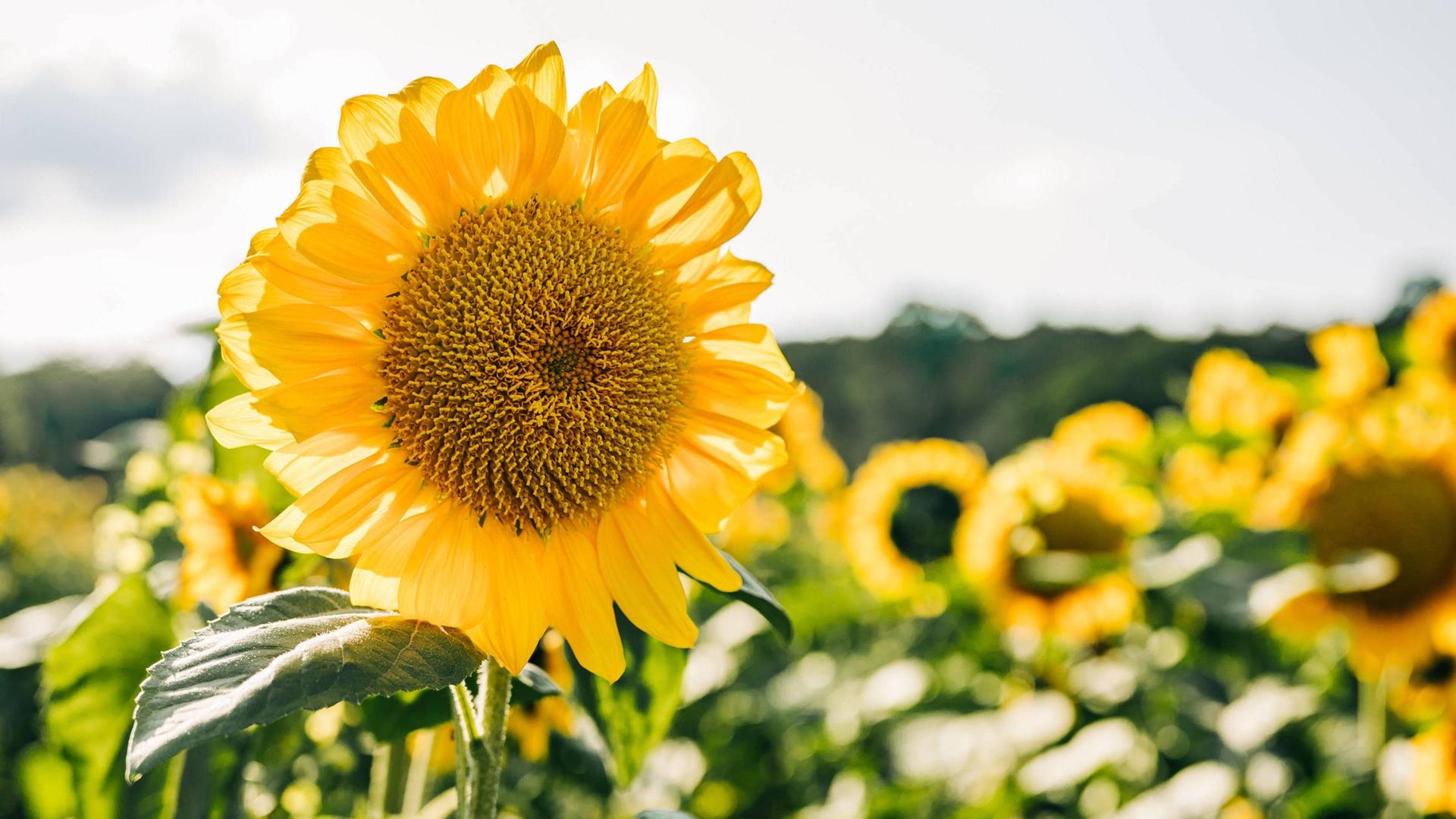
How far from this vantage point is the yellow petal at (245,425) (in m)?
0.72

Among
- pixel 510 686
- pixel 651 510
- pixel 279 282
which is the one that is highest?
pixel 279 282

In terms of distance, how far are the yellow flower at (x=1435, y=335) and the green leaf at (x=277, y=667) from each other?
2588 mm

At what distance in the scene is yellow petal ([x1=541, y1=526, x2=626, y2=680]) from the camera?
2.60ft

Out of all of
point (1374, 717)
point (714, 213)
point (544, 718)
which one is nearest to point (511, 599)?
point (714, 213)

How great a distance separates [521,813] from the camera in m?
2.13

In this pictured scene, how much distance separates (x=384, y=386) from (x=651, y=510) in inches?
9.9

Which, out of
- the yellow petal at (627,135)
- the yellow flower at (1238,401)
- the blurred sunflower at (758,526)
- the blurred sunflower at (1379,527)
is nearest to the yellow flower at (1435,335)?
the yellow flower at (1238,401)

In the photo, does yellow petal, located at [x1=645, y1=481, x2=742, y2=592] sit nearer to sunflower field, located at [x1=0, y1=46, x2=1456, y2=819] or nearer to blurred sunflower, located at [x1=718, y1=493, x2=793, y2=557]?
sunflower field, located at [x1=0, y1=46, x2=1456, y2=819]

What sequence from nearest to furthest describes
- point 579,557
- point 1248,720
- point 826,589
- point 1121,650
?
point 579,557 → point 1248,720 → point 1121,650 → point 826,589

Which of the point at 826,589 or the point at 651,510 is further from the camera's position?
the point at 826,589

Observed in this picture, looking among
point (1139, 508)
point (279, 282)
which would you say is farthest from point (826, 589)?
point (279, 282)

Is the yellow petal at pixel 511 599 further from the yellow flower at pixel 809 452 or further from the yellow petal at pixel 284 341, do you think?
the yellow flower at pixel 809 452

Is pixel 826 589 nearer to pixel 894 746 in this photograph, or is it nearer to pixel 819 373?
pixel 894 746

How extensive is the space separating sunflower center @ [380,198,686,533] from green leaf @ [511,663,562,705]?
0.12 meters
